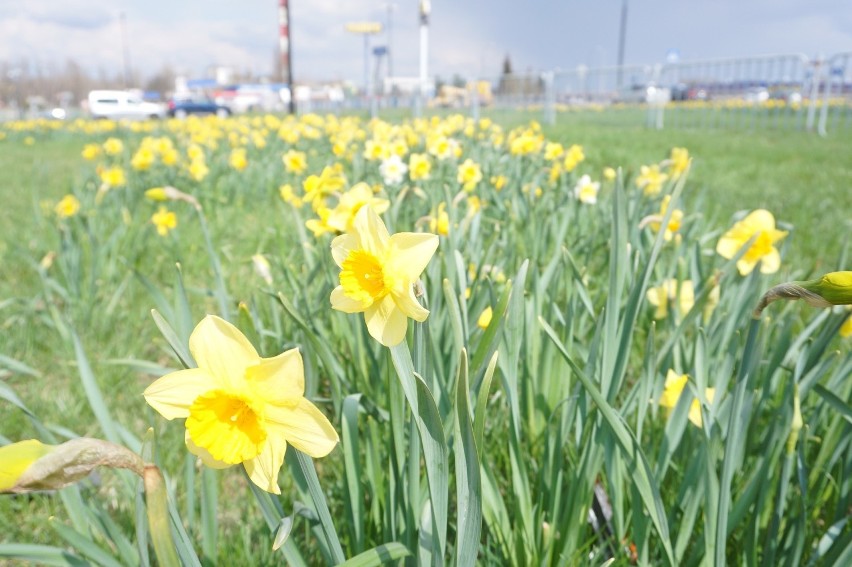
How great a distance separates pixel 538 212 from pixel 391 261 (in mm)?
1792

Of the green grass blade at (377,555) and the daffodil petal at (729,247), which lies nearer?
the green grass blade at (377,555)

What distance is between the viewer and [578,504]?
0.98m

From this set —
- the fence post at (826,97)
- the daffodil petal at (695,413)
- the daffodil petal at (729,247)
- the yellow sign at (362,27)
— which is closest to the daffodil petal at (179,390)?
the daffodil petal at (695,413)

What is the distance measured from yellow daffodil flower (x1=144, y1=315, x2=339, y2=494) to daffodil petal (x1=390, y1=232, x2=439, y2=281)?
0.16 metres

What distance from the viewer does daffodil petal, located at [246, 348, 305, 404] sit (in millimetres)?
591

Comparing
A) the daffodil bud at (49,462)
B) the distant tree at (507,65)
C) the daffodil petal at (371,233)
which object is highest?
the distant tree at (507,65)

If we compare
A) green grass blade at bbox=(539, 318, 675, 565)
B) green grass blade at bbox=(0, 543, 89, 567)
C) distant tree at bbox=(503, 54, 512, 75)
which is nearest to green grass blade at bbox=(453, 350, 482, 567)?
green grass blade at bbox=(539, 318, 675, 565)

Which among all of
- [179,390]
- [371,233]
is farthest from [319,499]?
[371,233]

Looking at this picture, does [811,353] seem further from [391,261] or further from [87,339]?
[87,339]

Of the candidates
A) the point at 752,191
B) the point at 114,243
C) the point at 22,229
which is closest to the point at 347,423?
the point at 114,243

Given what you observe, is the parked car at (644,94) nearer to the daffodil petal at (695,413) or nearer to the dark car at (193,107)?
the daffodil petal at (695,413)

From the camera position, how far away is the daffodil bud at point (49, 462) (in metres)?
0.49

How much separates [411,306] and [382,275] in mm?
68

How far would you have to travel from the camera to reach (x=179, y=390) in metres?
0.63
